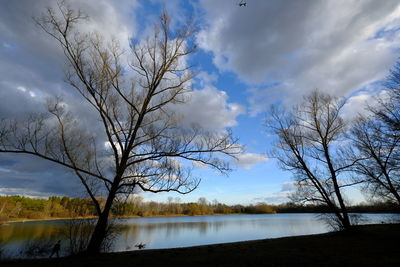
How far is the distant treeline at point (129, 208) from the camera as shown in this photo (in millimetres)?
10406

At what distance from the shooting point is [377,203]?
63.9ft

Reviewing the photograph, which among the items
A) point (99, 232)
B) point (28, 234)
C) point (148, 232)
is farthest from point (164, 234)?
point (99, 232)

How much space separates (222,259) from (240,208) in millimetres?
147257

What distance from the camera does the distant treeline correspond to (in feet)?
34.1

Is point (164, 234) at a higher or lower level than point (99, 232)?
lower

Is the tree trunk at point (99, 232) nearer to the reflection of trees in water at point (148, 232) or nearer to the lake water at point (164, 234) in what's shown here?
the lake water at point (164, 234)

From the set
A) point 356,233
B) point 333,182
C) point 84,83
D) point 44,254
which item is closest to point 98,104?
point 84,83

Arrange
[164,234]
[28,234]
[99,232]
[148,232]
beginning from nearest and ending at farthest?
Answer: 1. [99,232]
2. [28,234]
3. [164,234]
4. [148,232]

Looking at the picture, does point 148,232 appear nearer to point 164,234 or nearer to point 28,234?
point 164,234

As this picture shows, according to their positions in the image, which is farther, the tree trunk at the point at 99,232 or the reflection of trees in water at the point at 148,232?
the reflection of trees in water at the point at 148,232

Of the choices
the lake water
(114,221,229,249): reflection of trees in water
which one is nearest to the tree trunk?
the lake water

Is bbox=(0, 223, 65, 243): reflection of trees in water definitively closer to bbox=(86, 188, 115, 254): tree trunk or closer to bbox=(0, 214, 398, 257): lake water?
bbox=(0, 214, 398, 257): lake water

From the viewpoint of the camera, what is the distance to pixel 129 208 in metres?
11.1

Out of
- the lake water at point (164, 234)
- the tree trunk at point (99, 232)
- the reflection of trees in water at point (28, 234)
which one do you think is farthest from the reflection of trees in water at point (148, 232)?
the reflection of trees in water at point (28, 234)
